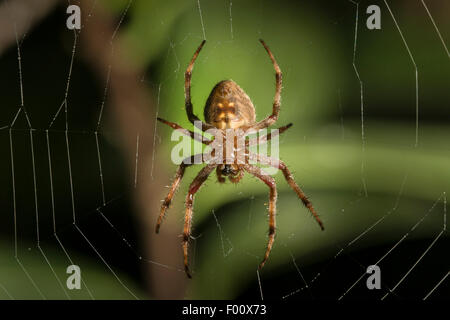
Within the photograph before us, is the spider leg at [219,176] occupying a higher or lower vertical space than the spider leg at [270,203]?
higher

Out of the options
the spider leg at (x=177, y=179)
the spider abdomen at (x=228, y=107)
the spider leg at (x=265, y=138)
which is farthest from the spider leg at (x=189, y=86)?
the spider leg at (x=265, y=138)

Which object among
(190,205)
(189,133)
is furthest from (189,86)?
(190,205)

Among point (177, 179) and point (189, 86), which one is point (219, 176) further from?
point (189, 86)

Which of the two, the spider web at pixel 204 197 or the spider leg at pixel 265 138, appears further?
the spider leg at pixel 265 138

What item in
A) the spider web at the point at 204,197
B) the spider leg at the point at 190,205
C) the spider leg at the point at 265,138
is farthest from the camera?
Result: the spider leg at the point at 265,138

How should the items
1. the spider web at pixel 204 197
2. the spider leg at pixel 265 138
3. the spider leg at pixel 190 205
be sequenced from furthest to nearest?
the spider leg at pixel 265 138, the spider leg at pixel 190 205, the spider web at pixel 204 197

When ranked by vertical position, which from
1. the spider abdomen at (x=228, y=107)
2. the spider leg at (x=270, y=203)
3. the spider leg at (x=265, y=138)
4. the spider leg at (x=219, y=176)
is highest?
the spider abdomen at (x=228, y=107)

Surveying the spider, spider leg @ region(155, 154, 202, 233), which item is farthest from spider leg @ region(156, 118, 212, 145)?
spider leg @ region(155, 154, 202, 233)

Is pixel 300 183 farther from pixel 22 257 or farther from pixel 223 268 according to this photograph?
pixel 22 257

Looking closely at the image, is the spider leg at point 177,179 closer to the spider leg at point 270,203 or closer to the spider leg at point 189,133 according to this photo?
the spider leg at point 189,133
